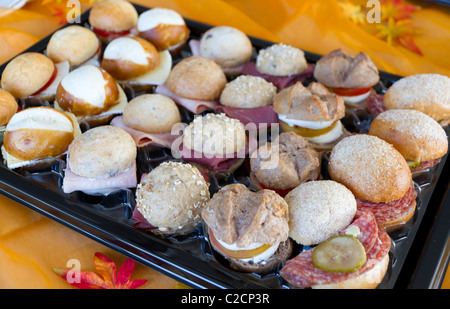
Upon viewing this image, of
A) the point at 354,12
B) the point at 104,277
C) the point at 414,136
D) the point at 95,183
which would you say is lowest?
the point at 104,277

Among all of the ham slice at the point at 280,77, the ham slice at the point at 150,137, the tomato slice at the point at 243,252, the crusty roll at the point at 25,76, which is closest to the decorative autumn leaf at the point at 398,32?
the ham slice at the point at 280,77

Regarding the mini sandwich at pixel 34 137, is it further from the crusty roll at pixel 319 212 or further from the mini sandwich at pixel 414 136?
the mini sandwich at pixel 414 136

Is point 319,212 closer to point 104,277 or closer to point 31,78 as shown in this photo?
point 104,277

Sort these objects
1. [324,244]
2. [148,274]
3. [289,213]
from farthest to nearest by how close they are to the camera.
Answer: [148,274]
[289,213]
[324,244]

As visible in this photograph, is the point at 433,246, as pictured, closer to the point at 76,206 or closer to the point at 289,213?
the point at 289,213

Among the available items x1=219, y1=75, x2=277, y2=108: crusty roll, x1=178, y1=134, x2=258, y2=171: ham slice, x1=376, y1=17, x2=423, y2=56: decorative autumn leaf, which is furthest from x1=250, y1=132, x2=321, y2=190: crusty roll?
x1=376, y1=17, x2=423, y2=56: decorative autumn leaf

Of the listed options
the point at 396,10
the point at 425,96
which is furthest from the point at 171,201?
the point at 396,10

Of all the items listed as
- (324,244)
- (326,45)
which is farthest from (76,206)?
(326,45)
